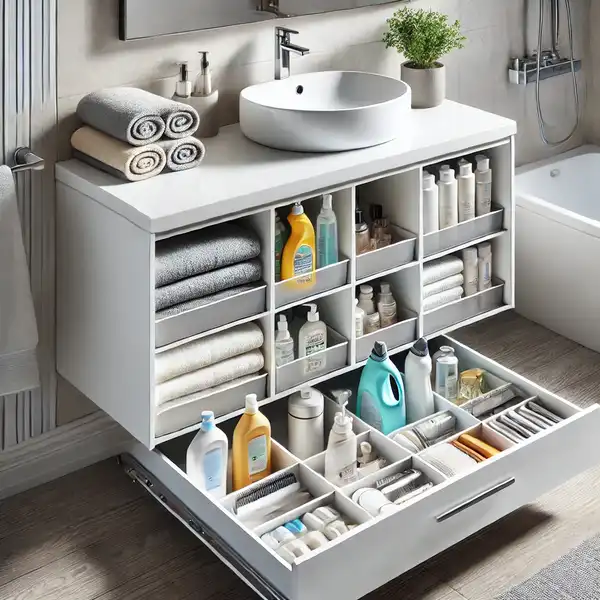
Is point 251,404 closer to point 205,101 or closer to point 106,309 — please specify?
point 106,309

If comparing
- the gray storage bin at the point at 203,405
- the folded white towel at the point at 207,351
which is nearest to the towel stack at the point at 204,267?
the folded white towel at the point at 207,351

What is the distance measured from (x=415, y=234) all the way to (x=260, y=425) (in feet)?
2.08

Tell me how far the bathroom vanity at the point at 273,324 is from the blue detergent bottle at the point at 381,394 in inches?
2.4

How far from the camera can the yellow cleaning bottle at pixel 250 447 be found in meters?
2.39

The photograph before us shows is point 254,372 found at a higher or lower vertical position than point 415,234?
lower

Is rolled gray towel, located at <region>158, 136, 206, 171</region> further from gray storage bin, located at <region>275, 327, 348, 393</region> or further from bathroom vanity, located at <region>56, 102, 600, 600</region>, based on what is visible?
gray storage bin, located at <region>275, 327, 348, 393</region>

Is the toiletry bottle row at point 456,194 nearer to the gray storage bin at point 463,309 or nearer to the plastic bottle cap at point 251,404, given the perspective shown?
the gray storage bin at point 463,309

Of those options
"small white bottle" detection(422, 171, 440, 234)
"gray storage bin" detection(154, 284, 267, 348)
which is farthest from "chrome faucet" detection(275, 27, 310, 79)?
"gray storage bin" detection(154, 284, 267, 348)

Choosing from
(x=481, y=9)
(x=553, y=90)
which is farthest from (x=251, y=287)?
(x=553, y=90)

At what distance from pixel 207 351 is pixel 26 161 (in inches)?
22.7

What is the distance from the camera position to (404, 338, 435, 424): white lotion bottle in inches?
104

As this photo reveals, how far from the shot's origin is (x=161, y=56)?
2533 millimetres

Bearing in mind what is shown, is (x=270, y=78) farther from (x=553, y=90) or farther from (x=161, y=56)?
(x=553, y=90)

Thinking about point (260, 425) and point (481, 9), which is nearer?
point (260, 425)
